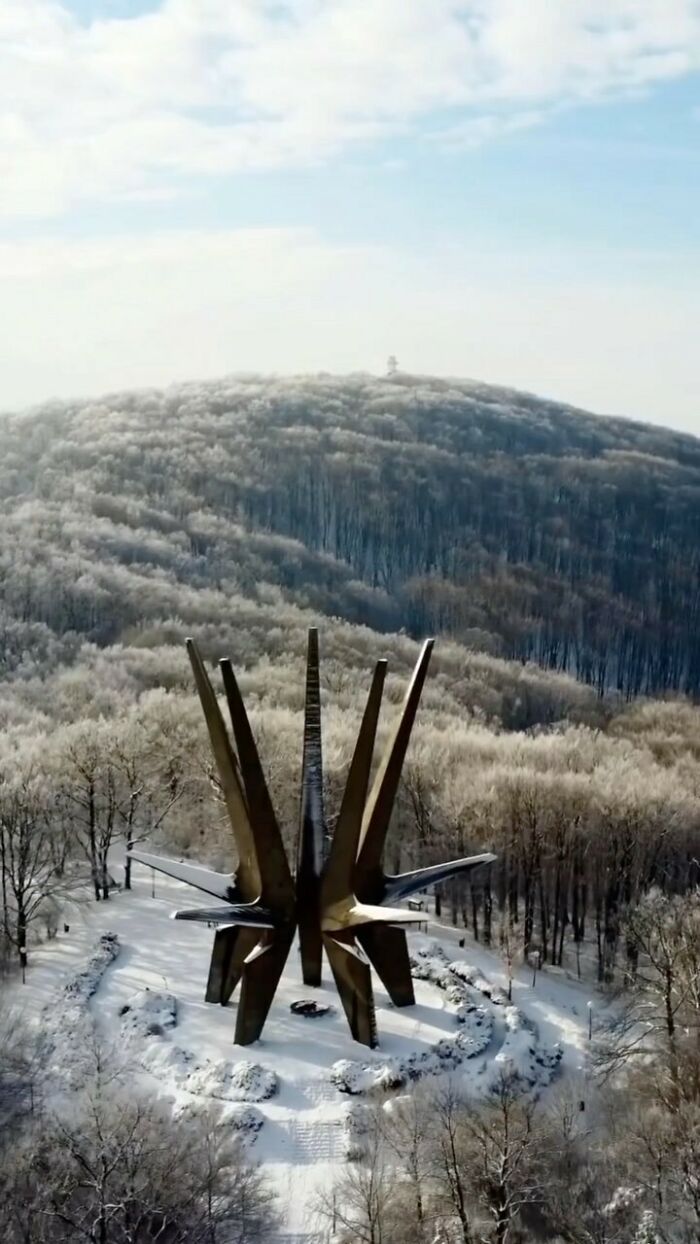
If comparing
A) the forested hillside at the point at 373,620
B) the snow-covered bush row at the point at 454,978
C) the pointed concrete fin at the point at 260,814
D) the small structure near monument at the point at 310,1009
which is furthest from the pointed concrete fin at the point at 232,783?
the forested hillside at the point at 373,620

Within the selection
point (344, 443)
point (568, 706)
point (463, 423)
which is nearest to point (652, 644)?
point (568, 706)

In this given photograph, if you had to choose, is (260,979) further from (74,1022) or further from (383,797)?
(74,1022)

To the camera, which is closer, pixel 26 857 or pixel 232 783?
pixel 232 783

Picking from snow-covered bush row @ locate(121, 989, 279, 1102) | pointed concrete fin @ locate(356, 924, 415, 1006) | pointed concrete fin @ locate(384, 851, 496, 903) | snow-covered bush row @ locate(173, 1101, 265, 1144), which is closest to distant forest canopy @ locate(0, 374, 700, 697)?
snow-covered bush row @ locate(121, 989, 279, 1102)

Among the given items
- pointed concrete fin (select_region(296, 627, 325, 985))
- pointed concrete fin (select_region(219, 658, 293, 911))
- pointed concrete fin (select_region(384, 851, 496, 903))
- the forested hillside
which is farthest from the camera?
the forested hillside

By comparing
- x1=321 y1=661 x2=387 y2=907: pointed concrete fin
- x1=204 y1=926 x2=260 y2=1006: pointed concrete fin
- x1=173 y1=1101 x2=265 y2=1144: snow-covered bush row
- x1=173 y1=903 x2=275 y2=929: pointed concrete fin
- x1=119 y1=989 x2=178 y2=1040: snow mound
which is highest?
x1=321 y1=661 x2=387 y2=907: pointed concrete fin

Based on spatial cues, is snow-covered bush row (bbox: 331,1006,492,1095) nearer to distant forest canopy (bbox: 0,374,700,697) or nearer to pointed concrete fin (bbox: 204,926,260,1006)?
pointed concrete fin (bbox: 204,926,260,1006)

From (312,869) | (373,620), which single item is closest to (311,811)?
(312,869)
